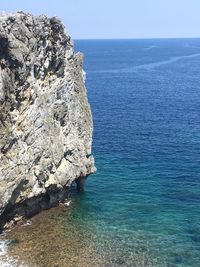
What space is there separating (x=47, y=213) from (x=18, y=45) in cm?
2250

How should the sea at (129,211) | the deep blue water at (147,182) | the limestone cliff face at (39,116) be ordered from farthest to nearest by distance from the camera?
the deep blue water at (147,182)
the sea at (129,211)
the limestone cliff face at (39,116)

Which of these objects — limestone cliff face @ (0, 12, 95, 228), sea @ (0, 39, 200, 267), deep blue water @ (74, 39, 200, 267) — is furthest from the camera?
deep blue water @ (74, 39, 200, 267)

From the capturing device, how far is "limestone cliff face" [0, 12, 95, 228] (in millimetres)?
49500

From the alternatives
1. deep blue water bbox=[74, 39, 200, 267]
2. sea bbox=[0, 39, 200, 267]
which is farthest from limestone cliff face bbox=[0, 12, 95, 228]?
deep blue water bbox=[74, 39, 200, 267]

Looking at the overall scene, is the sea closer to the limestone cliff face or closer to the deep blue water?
the deep blue water

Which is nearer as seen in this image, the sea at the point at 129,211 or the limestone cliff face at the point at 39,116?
the limestone cliff face at the point at 39,116

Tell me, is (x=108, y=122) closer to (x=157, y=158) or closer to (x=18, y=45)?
(x=157, y=158)

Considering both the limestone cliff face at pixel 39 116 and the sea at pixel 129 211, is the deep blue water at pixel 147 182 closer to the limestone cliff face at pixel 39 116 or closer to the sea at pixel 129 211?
the sea at pixel 129 211

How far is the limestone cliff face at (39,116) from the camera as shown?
4950 centimetres

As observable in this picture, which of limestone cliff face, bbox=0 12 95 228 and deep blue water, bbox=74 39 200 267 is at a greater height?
limestone cliff face, bbox=0 12 95 228

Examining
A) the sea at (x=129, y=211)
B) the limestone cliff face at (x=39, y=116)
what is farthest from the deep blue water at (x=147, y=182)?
the limestone cliff face at (x=39, y=116)

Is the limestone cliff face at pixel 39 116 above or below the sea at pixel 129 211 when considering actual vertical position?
above

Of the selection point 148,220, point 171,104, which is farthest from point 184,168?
point 171,104

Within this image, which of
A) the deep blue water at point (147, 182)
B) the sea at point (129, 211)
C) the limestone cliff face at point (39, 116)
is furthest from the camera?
the deep blue water at point (147, 182)
